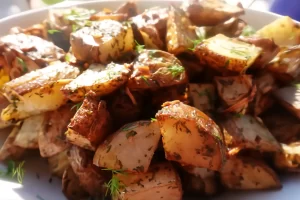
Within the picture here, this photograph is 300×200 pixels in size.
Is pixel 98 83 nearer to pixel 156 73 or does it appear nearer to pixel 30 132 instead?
pixel 156 73

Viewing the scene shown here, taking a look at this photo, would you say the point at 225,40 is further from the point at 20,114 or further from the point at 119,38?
the point at 20,114

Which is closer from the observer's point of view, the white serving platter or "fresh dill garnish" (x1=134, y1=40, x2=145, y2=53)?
the white serving platter

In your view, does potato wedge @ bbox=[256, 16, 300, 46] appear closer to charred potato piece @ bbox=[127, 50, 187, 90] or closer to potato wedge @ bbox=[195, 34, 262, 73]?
potato wedge @ bbox=[195, 34, 262, 73]

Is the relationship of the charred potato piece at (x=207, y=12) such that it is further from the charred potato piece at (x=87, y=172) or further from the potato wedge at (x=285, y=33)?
the charred potato piece at (x=87, y=172)

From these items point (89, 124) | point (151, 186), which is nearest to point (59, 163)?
point (89, 124)

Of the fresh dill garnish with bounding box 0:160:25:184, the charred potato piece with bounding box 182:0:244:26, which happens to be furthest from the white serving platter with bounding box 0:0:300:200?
the charred potato piece with bounding box 182:0:244:26

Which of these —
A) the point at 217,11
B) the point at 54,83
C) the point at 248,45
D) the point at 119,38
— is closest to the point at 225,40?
the point at 248,45
